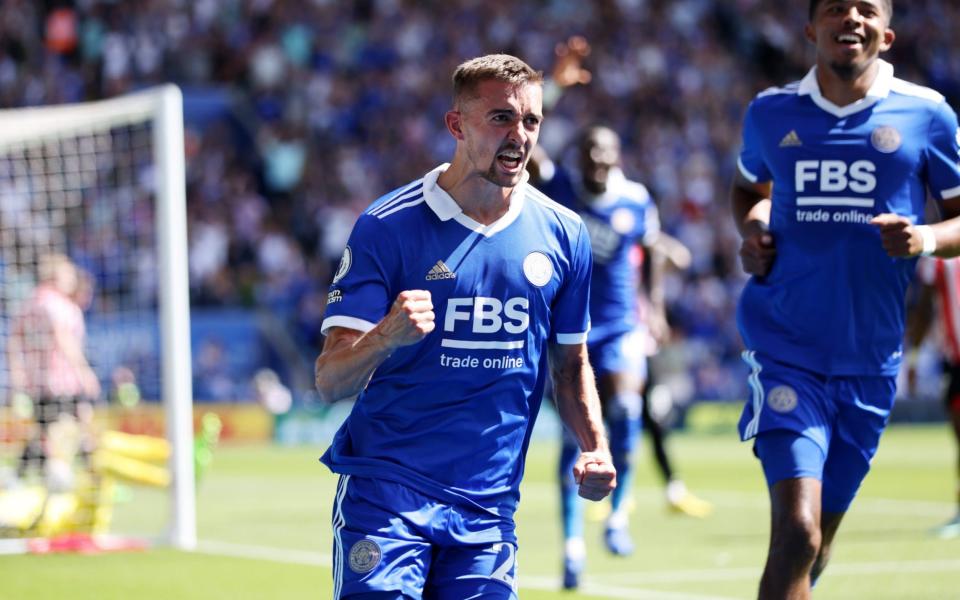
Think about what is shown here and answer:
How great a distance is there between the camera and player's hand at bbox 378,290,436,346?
439 centimetres

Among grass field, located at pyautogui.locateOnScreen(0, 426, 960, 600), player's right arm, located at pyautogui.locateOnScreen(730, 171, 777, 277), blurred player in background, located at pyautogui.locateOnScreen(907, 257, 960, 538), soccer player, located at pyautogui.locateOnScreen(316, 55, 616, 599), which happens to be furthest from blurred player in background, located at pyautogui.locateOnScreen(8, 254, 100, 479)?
soccer player, located at pyautogui.locateOnScreen(316, 55, 616, 599)

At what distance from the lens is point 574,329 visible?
520 cm

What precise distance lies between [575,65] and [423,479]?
4.01 meters

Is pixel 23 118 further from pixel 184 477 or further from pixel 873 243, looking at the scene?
pixel 873 243

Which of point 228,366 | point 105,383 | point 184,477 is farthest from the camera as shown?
point 228,366

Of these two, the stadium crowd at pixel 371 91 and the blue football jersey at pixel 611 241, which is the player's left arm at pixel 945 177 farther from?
the stadium crowd at pixel 371 91

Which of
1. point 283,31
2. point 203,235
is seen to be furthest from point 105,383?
point 283,31

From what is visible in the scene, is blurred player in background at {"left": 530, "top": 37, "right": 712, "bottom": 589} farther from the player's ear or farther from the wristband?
the player's ear

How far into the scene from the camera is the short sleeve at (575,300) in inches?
203

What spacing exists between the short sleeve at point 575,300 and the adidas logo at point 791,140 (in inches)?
55.3

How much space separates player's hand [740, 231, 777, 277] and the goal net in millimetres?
7012

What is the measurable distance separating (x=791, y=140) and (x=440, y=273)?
2.00m

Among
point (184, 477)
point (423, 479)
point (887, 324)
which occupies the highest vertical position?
point (887, 324)

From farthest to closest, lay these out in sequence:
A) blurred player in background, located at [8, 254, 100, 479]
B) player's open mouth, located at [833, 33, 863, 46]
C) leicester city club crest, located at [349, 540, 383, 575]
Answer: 1. blurred player in background, located at [8, 254, 100, 479]
2. player's open mouth, located at [833, 33, 863, 46]
3. leicester city club crest, located at [349, 540, 383, 575]
